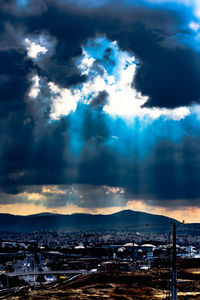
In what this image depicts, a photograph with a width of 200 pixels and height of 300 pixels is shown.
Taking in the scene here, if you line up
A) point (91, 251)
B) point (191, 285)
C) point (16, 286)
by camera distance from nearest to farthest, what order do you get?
1. point (191, 285)
2. point (16, 286)
3. point (91, 251)

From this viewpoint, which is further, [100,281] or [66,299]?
[100,281]

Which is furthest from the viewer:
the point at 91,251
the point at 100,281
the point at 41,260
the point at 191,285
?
the point at 91,251

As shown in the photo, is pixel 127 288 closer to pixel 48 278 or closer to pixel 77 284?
pixel 77 284

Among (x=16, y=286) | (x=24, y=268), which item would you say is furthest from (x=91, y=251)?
(x=16, y=286)

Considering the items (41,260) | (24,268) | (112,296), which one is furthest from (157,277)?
(41,260)

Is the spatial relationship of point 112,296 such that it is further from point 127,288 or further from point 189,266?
point 189,266

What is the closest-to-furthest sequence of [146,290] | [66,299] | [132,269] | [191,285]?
[66,299]
[146,290]
[191,285]
[132,269]

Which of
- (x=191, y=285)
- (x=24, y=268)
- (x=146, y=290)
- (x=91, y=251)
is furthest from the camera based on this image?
(x=91, y=251)

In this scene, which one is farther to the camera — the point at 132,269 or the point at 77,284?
the point at 132,269
